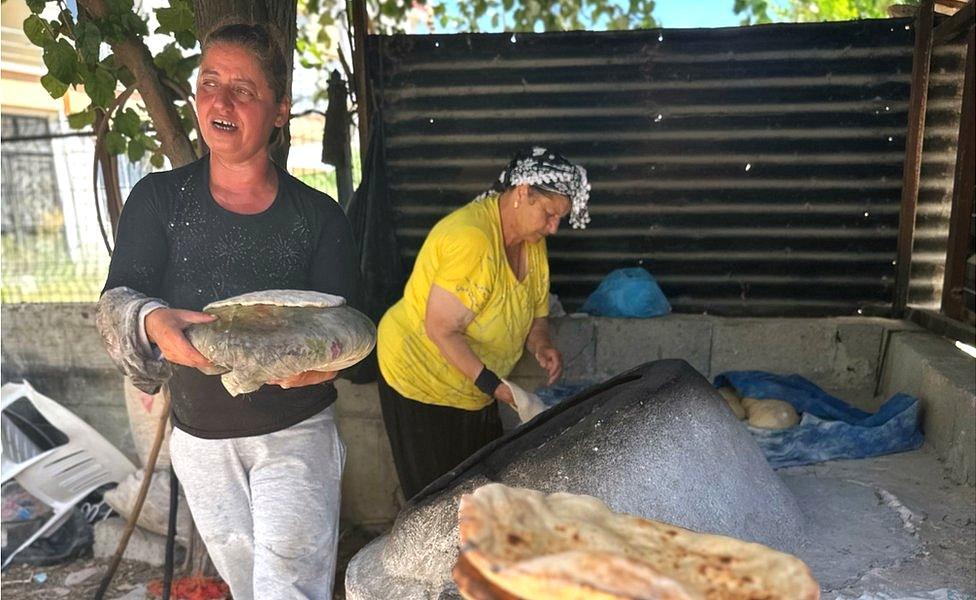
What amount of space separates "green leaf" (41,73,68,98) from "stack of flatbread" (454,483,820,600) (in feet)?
6.38

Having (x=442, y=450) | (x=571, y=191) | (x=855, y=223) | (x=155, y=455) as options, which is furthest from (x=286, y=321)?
(x=855, y=223)

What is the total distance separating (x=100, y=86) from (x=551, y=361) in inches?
71.4

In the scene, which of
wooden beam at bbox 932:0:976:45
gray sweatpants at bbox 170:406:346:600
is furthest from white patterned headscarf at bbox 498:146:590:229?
wooden beam at bbox 932:0:976:45

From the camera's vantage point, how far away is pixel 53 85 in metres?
2.21

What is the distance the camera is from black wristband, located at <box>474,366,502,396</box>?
2.47m

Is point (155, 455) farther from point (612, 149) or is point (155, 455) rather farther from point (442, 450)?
point (612, 149)

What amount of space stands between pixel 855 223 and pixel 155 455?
3.35m

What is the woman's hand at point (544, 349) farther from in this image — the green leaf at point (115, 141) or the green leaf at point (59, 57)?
the green leaf at point (59, 57)

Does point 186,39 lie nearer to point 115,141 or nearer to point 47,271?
point 115,141

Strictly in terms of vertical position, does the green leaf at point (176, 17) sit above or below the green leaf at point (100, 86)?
above

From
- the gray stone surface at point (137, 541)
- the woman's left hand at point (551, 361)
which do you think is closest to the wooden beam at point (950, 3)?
the woman's left hand at point (551, 361)

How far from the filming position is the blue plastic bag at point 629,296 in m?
3.50

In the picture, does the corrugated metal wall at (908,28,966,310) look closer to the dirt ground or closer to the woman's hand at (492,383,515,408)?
the woman's hand at (492,383,515,408)

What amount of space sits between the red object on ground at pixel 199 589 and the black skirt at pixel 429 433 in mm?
882
